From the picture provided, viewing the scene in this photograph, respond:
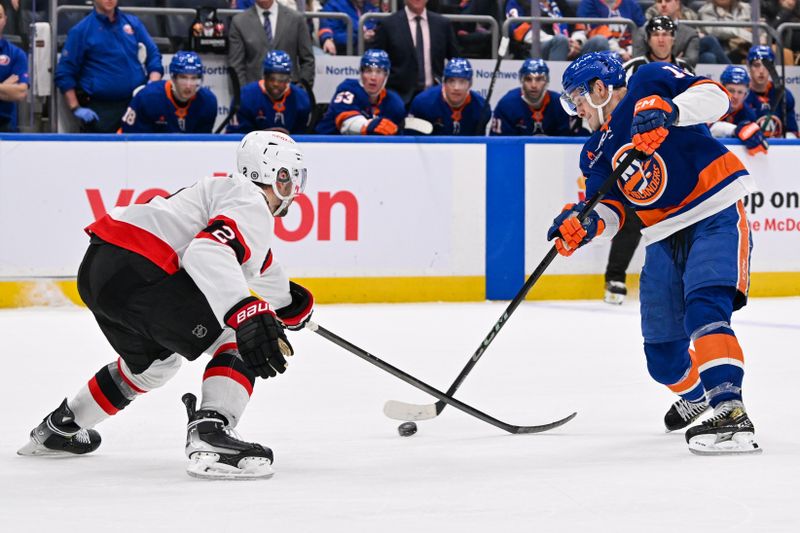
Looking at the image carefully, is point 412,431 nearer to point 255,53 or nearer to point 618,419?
point 618,419

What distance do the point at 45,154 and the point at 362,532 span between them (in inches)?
191

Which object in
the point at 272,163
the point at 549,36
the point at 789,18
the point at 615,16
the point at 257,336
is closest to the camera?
the point at 257,336

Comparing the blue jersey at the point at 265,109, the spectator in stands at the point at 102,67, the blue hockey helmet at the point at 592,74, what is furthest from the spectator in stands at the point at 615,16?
the blue hockey helmet at the point at 592,74

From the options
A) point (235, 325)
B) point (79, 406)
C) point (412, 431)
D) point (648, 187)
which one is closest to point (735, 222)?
point (648, 187)

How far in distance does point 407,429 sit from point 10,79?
179 inches

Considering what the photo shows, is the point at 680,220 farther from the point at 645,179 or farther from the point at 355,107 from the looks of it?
the point at 355,107

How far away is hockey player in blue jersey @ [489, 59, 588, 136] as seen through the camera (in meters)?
7.74

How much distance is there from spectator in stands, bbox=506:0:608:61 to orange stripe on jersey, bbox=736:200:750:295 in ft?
16.0

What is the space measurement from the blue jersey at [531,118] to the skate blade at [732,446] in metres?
4.67

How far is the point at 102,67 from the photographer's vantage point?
743cm

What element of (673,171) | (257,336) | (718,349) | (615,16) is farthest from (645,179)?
(615,16)

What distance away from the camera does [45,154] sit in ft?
22.3

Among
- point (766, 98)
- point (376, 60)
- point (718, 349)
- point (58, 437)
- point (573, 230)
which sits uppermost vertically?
point (376, 60)

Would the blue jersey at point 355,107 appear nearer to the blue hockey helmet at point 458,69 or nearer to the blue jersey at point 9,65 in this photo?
the blue hockey helmet at point 458,69
